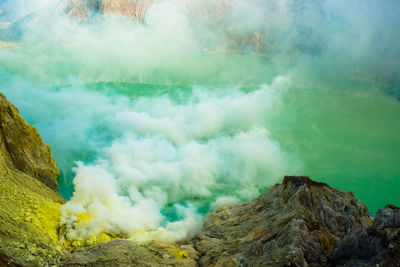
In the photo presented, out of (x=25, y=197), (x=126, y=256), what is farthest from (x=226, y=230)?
(x=25, y=197)

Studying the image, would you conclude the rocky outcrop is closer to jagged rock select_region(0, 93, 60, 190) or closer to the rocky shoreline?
jagged rock select_region(0, 93, 60, 190)

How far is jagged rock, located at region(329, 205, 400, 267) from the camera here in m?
10.5

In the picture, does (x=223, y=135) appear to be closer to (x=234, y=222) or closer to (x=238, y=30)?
(x=234, y=222)

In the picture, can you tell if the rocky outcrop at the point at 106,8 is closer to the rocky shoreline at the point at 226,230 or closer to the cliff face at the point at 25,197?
the cliff face at the point at 25,197

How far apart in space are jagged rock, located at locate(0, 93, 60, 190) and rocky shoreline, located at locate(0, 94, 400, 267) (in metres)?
0.07

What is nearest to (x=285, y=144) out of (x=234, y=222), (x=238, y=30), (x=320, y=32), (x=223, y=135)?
(x=223, y=135)

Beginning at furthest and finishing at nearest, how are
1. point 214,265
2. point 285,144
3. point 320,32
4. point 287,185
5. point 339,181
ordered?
point 320,32
point 285,144
point 339,181
point 287,185
point 214,265

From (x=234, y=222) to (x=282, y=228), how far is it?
7277mm

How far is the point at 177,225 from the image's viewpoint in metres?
24.9

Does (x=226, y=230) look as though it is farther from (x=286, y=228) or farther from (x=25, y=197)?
(x=25, y=197)

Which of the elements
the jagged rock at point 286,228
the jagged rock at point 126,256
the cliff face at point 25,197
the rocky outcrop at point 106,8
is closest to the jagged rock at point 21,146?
the cliff face at point 25,197

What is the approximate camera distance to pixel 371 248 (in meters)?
11.3

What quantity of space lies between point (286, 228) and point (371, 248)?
453cm

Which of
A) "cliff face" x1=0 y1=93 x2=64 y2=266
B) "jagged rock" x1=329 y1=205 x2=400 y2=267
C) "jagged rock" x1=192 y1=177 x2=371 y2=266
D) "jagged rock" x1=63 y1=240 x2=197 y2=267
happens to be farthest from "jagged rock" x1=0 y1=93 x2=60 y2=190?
"jagged rock" x1=329 y1=205 x2=400 y2=267
